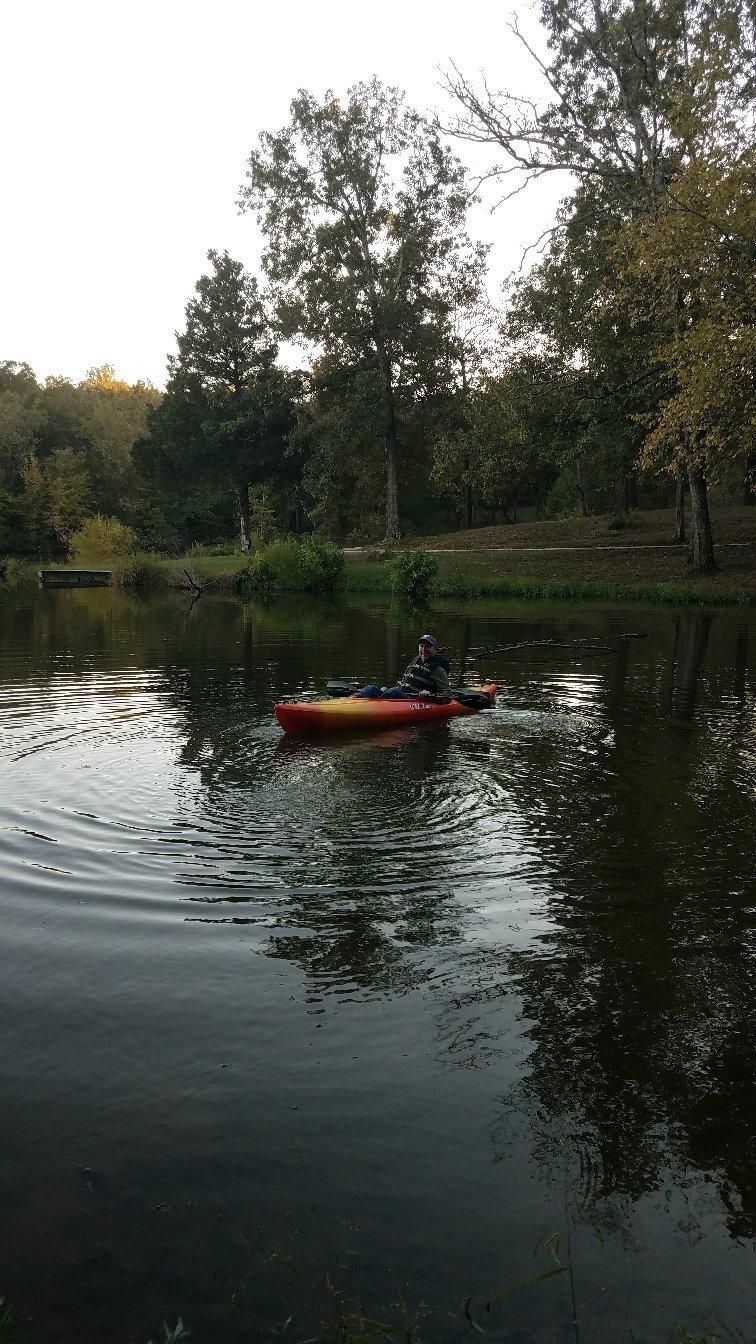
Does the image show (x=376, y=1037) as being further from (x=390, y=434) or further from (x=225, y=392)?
(x=225, y=392)

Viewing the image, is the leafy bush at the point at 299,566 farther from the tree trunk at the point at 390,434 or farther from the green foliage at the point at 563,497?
the green foliage at the point at 563,497

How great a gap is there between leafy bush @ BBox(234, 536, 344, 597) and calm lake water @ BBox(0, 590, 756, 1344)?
92.4 ft

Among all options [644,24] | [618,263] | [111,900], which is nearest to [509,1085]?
[111,900]

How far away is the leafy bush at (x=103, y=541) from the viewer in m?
48.2

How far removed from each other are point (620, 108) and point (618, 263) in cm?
715

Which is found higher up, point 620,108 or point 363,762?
point 620,108

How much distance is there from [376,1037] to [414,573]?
31663 mm

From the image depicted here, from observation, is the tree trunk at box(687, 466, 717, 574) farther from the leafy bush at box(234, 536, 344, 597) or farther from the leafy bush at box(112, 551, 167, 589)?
the leafy bush at box(112, 551, 167, 589)

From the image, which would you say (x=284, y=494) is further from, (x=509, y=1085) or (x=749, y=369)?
(x=509, y=1085)

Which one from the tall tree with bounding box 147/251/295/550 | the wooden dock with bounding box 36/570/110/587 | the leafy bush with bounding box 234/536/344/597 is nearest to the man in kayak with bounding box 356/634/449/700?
the leafy bush with bounding box 234/536/344/597

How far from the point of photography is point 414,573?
117 ft

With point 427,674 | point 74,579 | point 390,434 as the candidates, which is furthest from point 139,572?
point 427,674

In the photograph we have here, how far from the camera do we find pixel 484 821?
8.27 meters

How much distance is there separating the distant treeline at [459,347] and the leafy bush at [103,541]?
771 centimetres
